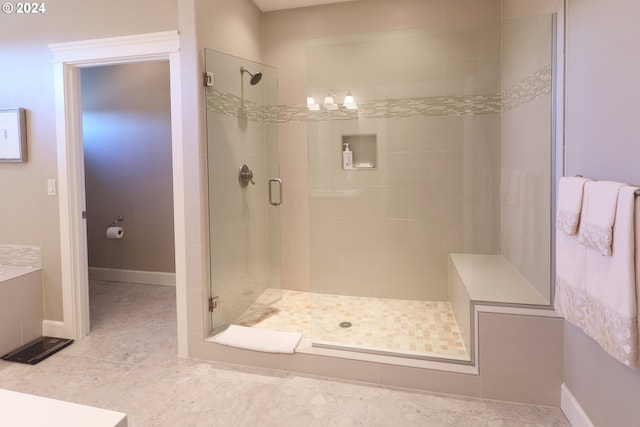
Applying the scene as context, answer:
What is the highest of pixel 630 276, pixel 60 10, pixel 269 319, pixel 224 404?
pixel 60 10

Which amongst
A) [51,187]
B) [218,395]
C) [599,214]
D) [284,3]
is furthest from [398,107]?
[51,187]

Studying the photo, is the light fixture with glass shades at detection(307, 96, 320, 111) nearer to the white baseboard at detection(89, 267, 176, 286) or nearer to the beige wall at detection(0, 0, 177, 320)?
the beige wall at detection(0, 0, 177, 320)

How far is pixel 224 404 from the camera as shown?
81.2 inches

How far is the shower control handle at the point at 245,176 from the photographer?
305cm

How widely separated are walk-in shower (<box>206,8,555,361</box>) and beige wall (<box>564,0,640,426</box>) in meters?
0.26

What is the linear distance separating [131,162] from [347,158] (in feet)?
9.16

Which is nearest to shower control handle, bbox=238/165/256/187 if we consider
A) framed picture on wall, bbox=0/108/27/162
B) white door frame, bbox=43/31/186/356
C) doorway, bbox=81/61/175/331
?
white door frame, bbox=43/31/186/356

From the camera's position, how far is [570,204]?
5.34 feet

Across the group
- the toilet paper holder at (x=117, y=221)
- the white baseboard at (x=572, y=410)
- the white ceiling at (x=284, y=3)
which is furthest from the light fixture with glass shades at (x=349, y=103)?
the toilet paper holder at (x=117, y=221)

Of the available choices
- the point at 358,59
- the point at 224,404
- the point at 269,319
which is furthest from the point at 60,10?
the point at 224,404

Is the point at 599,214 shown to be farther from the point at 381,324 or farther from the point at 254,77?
the point at 254,77

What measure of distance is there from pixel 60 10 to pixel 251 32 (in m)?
1.41

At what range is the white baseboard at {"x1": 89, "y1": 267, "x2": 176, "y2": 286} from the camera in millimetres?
4238

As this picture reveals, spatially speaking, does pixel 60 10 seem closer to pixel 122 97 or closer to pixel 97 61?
pixel 97 61
